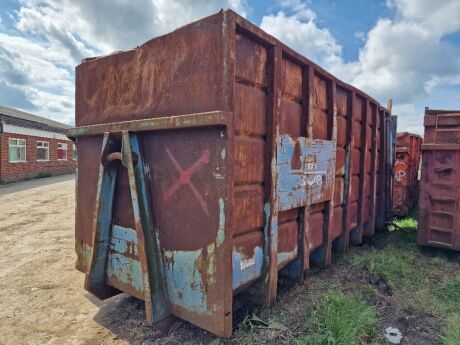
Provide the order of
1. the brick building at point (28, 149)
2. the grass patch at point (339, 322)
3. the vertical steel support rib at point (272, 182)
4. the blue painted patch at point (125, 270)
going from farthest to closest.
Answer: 1. the brick building at point (28, 149)
2. the blue painted patch at point (125, 270)
3. the vertical steel support rib at point (272, 182)
4. the grass patch at point (339, 322)

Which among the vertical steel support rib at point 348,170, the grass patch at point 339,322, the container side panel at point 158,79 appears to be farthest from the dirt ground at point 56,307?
the vertical steel support rib at point 348,170

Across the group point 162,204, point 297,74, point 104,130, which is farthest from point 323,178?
point 104,130

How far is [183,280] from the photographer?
93.4 inches

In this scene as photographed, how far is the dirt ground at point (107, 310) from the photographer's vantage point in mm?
2555

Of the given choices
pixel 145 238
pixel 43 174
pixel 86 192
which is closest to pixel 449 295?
pixel 145 238

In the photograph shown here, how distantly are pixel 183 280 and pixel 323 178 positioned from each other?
197 centimetres

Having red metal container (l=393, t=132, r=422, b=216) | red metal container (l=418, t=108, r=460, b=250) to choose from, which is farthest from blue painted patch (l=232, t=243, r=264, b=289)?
red metal container (l=393, t=132, r=422, b=216)

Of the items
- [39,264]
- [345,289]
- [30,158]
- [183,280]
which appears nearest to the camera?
[183,280]

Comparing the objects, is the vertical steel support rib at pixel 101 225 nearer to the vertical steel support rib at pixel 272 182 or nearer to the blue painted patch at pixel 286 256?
the vertical steel support rib at pixel 272 182

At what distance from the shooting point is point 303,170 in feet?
9.96

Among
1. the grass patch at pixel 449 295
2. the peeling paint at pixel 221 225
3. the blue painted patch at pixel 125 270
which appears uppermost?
the peeling paint at pixel 221 225

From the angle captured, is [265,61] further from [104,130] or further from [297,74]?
[104,130]

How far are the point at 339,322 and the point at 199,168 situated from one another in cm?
177

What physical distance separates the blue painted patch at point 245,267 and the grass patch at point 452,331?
63.8 inches
